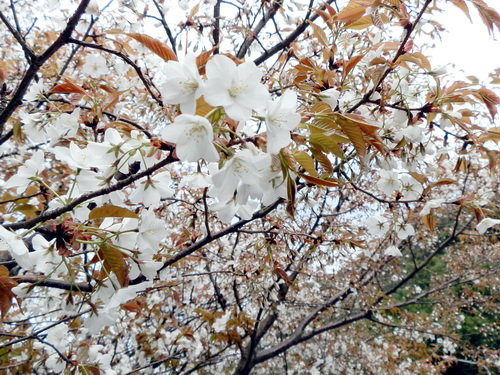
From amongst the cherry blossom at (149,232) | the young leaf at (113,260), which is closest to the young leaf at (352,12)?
the cherry blossom at (149,232)

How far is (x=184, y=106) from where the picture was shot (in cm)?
76

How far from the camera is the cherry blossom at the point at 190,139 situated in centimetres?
74

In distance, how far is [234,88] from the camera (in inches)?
28.8

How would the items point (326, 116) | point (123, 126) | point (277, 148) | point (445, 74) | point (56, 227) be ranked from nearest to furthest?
point (277, 148) → point (326, 116) → point (56, 227) → point (123, 126) → point (445, 74)

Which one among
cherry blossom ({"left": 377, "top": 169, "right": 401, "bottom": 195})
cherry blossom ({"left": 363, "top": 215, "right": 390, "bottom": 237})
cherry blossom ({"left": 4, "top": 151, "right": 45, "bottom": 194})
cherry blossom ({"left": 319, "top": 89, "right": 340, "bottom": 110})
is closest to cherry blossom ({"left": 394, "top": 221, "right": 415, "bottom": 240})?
cherry blossom ({"left": 363, "top": 215, "right": 390, "bottom": 237})

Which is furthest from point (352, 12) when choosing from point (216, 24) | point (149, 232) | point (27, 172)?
point (216, 24)

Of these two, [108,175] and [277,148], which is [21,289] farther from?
[277,148]

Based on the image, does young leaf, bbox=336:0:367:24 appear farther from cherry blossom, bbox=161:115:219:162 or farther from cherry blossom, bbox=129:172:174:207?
cherry blossom, bbox=129:172:174:207

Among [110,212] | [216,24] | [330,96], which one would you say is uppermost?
[216,24]

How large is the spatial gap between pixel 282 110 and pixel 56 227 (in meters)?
0.72

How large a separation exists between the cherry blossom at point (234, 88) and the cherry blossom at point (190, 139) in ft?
0.23

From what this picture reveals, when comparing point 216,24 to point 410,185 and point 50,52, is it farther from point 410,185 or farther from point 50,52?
point 410,185

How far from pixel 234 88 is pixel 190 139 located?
15 centimetres

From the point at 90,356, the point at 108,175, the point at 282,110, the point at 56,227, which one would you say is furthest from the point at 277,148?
the point at 90,356
